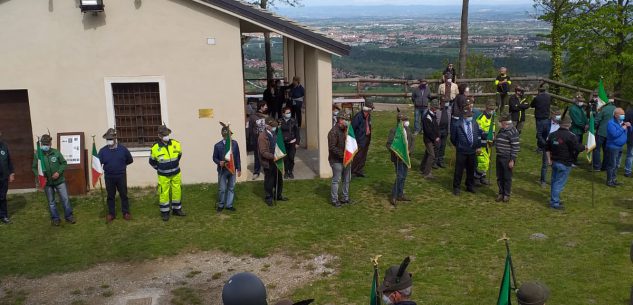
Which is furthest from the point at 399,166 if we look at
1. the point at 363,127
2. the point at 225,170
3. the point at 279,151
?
the point at 225,170

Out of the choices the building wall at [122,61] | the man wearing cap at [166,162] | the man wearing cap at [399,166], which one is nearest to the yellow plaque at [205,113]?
the building wall at [122,61]

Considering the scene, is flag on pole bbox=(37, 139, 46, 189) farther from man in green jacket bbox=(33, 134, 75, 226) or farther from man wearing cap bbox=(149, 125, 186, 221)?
man wearing cap bbox=(149, 125, 186, 221)

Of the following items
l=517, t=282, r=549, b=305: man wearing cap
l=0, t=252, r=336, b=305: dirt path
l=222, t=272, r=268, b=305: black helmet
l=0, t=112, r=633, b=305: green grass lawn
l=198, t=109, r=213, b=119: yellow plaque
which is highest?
l=222, t=272, r=268, b=305: black helmet

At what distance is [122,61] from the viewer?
13.4 meters

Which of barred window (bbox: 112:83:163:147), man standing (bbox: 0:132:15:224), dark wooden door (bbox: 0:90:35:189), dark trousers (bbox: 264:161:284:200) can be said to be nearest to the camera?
man standing (bbox: 0:132:15:224)

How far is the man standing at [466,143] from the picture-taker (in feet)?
41.5

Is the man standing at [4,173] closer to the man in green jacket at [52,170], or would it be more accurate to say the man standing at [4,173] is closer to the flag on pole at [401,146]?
the man in green jacket at [52,170]

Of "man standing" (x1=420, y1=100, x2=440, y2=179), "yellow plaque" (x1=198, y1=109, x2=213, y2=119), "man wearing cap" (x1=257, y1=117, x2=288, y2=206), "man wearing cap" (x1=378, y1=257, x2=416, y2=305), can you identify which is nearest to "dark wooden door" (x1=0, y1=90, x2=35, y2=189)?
"yellow plaque" (x1=198, y1=109, x2=213, y2=119)

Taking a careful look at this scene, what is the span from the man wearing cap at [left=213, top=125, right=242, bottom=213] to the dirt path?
6.91ft

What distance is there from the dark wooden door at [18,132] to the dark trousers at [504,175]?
9990mm

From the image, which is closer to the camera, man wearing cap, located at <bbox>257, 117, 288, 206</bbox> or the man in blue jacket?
man wearing cap, located at <bbox>257, 117, 288, 206</bbox>

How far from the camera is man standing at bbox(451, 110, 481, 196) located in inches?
499

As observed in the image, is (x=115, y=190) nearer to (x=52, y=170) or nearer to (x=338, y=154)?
(x=52, y=170)

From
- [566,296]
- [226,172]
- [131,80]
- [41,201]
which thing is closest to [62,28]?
[131,80]
